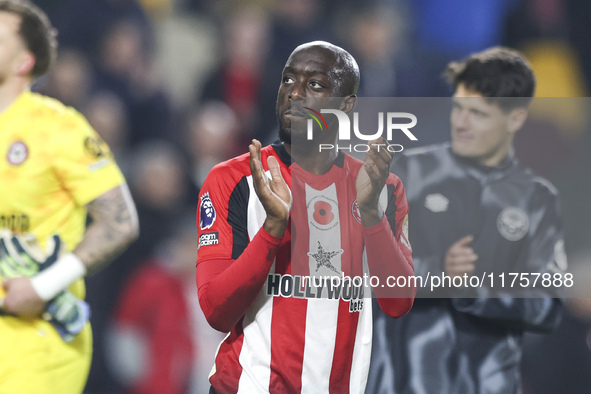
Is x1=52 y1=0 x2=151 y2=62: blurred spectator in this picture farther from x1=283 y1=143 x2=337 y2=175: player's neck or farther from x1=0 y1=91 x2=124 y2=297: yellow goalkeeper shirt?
x1=283 y1=143 x2=337 y2=175: player's neck

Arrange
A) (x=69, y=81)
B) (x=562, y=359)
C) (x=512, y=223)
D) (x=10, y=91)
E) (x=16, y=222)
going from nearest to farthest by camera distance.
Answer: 1. (x=16, y=222)
2. (x=512, y=223)
3. (x=10, y=91)
4. (x=562, y=359)
5. (x=69, y=81)

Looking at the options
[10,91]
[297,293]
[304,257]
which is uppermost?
[10,91]

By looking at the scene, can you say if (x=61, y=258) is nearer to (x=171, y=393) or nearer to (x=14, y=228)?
(x=14, y=228)

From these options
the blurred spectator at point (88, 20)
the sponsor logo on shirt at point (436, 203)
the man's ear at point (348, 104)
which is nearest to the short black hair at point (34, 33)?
the man's ear at point (348, 104)

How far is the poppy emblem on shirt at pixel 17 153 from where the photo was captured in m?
3.00

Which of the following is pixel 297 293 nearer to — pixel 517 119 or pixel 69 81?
pixel 517 119

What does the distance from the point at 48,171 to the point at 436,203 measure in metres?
1.47

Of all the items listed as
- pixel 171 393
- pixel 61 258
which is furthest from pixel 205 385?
pixel 61 258

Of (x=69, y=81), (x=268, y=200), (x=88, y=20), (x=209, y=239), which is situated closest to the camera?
(x=268, y=200)

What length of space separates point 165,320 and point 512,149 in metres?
2.46

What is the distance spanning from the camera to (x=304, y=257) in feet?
8.11

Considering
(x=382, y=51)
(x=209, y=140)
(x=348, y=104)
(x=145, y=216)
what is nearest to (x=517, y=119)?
(x=348, y=104)

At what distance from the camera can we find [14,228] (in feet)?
9.71

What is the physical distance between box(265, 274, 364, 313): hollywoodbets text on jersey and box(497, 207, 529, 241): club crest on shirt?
82 cm
